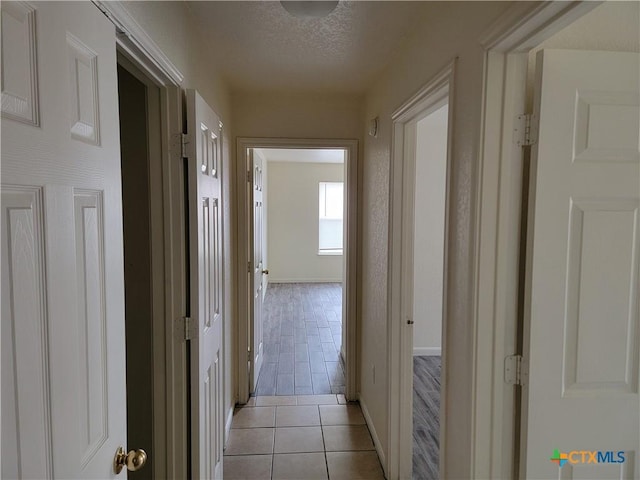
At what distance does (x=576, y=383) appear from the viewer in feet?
Answer: 3.74

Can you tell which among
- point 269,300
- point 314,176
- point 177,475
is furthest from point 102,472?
point 314,176

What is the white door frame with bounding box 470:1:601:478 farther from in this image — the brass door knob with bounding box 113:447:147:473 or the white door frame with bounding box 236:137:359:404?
the white door frame with bounding box 236:137:359:404

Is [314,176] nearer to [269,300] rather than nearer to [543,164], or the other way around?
[269,300]

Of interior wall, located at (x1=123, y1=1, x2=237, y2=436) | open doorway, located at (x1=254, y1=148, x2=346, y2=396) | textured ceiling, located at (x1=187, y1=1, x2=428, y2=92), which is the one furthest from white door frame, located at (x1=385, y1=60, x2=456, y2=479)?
open doorway, located at (x1=254, y1=148, x2=346, y2=396)

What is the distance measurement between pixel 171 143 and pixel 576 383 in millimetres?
1614

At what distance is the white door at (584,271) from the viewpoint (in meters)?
1.08

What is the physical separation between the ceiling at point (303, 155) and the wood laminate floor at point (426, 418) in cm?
386

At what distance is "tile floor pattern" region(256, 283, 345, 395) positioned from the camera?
351cm

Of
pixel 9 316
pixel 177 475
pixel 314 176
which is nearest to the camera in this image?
pixel 9 316

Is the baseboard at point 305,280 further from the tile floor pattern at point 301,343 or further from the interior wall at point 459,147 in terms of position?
the interior wall at point 459,147

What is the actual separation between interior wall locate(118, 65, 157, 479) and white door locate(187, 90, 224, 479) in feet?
0.67

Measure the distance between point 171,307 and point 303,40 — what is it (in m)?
1.46

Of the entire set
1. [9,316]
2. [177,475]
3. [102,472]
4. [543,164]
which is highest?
[543,164]

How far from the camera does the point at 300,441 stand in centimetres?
264
